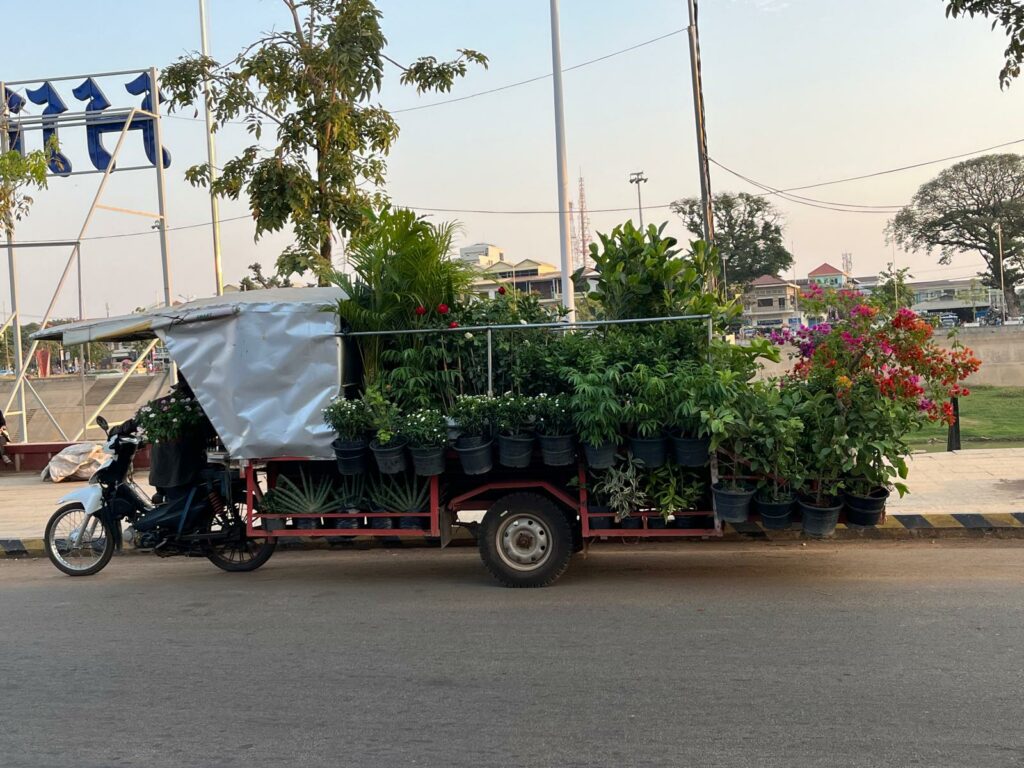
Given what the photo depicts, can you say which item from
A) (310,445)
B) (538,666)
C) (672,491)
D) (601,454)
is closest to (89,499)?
(310,445)

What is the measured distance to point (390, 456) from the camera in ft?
23.0

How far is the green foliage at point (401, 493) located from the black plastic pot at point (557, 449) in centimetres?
110

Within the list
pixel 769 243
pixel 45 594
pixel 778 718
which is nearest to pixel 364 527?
pixel 45 594

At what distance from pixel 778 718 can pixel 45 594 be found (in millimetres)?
6008

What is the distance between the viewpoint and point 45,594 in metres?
7.56

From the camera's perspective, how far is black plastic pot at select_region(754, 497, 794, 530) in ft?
22.0

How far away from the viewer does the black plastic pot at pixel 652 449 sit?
672 centimetres

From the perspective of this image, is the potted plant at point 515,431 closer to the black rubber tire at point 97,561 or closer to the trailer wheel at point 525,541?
the trailer wheel at point 525,541

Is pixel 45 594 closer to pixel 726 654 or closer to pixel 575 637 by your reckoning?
pixel 575 637

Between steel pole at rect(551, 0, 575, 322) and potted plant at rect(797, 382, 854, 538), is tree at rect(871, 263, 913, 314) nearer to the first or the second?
potted plant at rect(797, 382, 854, 538)

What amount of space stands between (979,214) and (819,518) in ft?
243

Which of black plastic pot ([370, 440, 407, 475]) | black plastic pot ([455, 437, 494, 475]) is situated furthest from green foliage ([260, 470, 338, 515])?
black plastic pot ([455, 437, 494, 475])

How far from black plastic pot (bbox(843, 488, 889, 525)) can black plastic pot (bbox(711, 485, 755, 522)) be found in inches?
28.5

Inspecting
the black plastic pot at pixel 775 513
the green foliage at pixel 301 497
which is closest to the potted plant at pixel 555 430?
the black plastic pot at pixel 775 513
